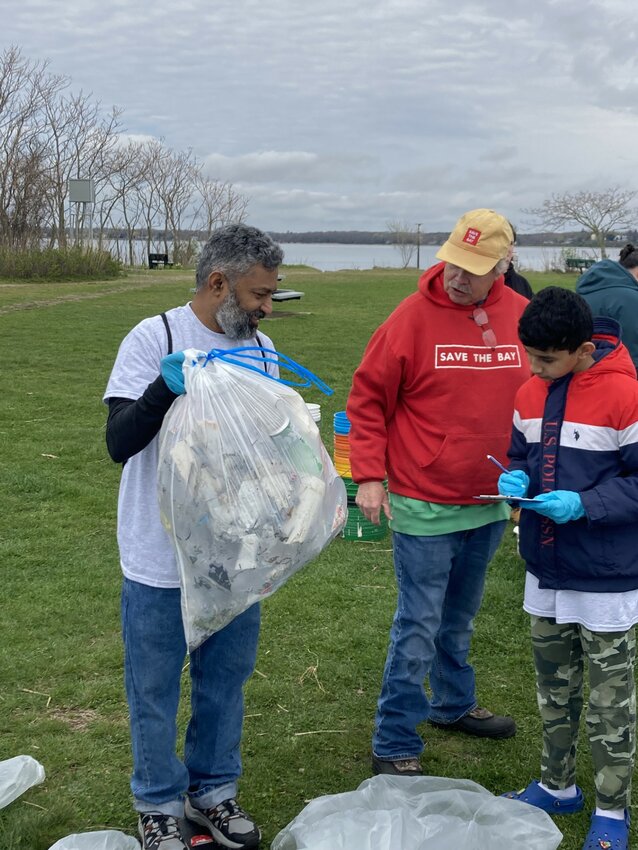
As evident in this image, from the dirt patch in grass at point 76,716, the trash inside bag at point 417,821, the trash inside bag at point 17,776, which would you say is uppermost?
the trash inside bag at point 417,821

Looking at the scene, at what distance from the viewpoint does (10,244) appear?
2800 cm

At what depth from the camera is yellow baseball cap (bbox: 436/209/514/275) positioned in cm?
286

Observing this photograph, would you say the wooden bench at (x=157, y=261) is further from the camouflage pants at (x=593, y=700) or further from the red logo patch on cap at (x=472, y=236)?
the camouflage pants at (x=593, y=700)

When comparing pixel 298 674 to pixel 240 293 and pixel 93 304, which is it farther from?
pixel 93 304

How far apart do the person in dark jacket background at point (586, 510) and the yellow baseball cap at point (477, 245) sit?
0.34 m

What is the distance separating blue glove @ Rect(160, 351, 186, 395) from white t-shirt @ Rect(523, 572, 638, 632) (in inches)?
50.8

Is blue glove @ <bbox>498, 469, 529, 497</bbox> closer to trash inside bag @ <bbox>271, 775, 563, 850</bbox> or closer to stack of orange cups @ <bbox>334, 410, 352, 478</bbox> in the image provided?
trash inside bag @ <bbox>271, 775, 563, 850</bbox>

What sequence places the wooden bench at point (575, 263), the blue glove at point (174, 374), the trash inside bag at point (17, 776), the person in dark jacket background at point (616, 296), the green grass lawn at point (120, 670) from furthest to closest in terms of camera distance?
the wooden bench at point (575, 263), the person in dark jacket background at point (616, 296), the green grass lawn at point (120, 670), the trash inside bag at point (17, 776), the blue glove at point (174, 374)

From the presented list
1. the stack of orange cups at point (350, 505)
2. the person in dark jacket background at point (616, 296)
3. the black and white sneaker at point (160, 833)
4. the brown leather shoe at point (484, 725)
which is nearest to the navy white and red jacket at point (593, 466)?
the brown leather shoe at point (484, 725)

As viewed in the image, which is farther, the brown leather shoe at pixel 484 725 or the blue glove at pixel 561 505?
the brown leather shoe at pixel 484 725

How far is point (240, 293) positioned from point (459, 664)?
1.78 meters

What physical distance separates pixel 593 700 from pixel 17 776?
183cm

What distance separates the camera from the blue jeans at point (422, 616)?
119 inches

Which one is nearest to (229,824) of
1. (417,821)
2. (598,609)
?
(417,821)
